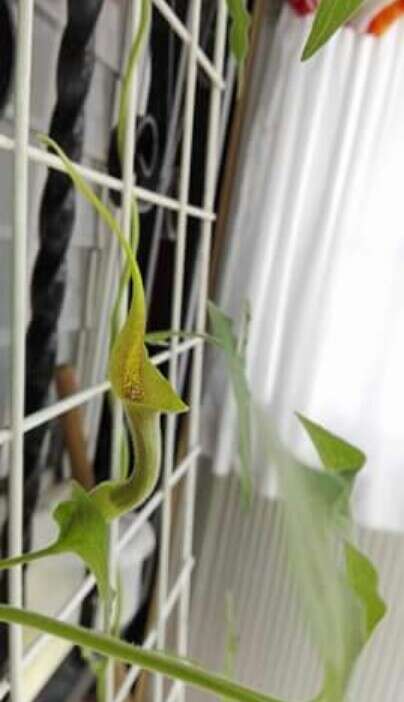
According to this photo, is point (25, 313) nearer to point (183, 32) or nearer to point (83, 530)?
point (83, 530)

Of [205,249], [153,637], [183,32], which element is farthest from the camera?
[205,249]

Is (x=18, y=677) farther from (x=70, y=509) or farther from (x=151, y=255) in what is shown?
(x=151, y=255)

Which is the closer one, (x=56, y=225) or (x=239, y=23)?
(x=239, y=23)

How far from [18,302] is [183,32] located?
352 millimetres

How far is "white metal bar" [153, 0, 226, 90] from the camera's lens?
553 mm

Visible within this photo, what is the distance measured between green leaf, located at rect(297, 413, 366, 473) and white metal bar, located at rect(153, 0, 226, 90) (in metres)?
0.35

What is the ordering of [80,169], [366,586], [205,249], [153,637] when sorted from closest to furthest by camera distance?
1. [366,586]
2. [80,169]
3. [153,637]
4. [205,249]

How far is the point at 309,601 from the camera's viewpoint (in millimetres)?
377

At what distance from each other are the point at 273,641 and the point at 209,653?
0.14m

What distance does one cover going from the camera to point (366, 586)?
325 millimetres

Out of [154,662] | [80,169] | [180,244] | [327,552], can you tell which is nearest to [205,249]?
[180,244]

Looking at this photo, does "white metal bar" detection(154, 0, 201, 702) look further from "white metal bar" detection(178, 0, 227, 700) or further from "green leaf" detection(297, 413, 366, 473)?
"green leaf" detection(297, 413, 366, 473)

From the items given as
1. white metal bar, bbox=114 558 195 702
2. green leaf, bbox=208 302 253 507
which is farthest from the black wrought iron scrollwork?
white metal bar, bbox=114 558 195 702

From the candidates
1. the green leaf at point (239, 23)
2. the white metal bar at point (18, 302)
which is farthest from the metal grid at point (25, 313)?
the green leaf at point (239, 23)
